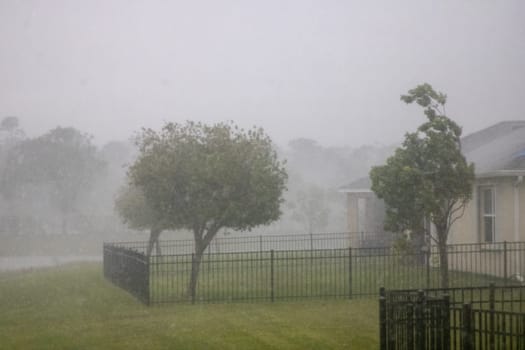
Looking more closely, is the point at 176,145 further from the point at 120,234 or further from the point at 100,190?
the point at 100,190

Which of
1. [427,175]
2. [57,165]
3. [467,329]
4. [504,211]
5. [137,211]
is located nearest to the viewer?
[467,329]

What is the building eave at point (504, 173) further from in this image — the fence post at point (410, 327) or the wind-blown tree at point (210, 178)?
the fence post at point (410, 327)

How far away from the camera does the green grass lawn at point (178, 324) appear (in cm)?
1137

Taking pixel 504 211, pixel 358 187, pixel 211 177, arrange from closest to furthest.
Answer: pixel 211 177, pixel 504 211, pixel 358 187

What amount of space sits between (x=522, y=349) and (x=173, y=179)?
35.0 feet

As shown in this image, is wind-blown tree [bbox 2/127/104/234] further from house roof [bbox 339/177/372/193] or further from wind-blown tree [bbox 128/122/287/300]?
wind-blown tree [bbox 128/122/287/300]

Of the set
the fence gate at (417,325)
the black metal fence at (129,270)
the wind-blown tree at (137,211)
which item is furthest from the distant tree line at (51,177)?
the fence gate at (417,325)

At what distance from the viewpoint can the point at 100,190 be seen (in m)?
75.7

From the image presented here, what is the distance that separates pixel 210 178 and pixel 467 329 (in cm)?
955

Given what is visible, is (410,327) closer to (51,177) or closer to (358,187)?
(358,187)

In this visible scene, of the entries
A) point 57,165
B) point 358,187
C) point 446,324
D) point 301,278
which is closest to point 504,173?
point 301,278

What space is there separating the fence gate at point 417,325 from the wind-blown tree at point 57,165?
50.6 meters

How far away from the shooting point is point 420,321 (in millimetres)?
8562

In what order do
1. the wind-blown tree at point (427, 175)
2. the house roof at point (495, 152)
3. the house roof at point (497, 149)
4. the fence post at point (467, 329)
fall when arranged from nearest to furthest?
the fence post at point (467, 329) < the wind-blown tree at point (427, 175) < the house roof at point (495, 152) < the house roof at point (497, 149)
